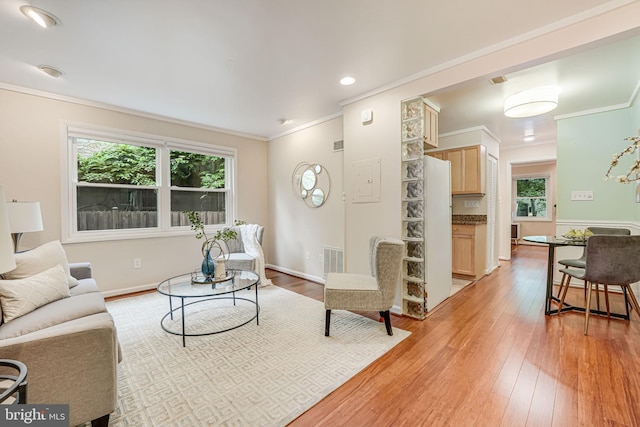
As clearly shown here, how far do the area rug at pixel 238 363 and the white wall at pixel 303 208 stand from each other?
1319 millimetres

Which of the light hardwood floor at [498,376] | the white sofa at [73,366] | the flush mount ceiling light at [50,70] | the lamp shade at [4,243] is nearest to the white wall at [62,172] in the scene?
the flush mount ceiling light at [50,70]

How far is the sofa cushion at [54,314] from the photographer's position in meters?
1.64

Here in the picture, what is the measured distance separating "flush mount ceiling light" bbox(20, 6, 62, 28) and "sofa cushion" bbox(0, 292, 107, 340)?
6.61ft

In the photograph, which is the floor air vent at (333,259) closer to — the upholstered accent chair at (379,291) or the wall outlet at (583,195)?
the upholstered accent chair at (379,291)

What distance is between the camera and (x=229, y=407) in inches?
64.3

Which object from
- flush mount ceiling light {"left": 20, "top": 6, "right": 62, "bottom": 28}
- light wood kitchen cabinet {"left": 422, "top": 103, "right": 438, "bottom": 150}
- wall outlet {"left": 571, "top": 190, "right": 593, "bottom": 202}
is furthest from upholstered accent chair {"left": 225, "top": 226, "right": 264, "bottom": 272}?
wall outlet {"left": 571, "top": 190, "right": 593, "bottom": 202}

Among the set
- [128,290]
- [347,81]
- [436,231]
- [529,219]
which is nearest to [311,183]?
[347,81]

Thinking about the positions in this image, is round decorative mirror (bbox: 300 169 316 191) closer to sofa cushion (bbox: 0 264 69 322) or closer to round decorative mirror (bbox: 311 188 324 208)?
round decorative mirror (bbox: 311 188 324 208)

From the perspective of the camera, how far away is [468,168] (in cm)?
448

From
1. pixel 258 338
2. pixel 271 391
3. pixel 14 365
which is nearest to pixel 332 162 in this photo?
pixel 258 338

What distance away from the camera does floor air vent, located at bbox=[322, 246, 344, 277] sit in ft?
13.0

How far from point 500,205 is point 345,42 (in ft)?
16.6

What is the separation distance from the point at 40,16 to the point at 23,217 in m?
1.69

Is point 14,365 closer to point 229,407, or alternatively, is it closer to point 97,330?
point 97,330
